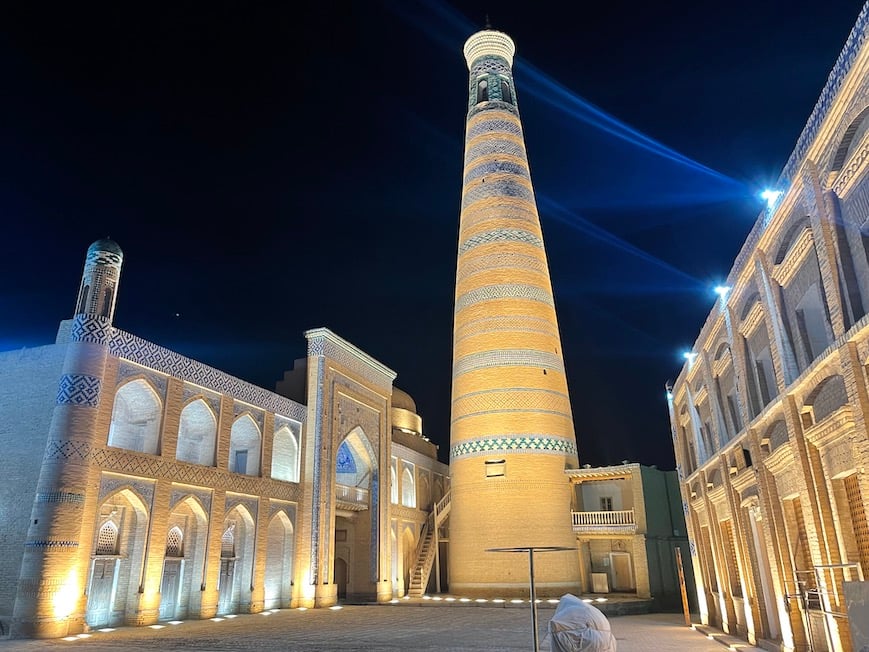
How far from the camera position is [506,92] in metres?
20.6

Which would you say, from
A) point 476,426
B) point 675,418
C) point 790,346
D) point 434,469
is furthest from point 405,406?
point 790,346

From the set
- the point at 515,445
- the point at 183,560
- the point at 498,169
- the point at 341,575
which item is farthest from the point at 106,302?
the point at 498,169

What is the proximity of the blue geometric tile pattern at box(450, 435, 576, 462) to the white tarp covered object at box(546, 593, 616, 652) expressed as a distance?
1222 cm

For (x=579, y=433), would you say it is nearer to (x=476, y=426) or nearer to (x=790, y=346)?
(x=476, y=426)

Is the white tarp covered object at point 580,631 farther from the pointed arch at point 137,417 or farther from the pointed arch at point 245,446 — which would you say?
the pointed arch at point 245,446

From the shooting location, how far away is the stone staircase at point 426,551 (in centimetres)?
1803

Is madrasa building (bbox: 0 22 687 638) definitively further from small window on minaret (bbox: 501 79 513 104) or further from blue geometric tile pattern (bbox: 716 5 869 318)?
blue geometric tile pattern (bbox: 716 5 869 318)

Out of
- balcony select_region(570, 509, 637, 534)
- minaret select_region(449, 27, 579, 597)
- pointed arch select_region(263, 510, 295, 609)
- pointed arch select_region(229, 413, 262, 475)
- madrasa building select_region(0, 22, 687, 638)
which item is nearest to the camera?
madrasa building select_region(0, 22, 687, 638)

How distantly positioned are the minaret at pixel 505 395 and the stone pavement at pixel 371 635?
2.86 m

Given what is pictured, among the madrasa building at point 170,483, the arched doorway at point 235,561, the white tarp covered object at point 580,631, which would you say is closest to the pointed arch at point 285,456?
the madrasa building at point 170,483

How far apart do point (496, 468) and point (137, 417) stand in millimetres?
8413

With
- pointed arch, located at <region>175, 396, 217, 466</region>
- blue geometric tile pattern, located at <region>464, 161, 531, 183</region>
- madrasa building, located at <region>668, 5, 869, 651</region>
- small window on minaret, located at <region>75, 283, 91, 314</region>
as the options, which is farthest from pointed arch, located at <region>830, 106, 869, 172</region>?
blue geometric tile pattern, located at <region>464, 161, 531, 183</region>

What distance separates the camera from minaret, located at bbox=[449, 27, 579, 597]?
1577 cm

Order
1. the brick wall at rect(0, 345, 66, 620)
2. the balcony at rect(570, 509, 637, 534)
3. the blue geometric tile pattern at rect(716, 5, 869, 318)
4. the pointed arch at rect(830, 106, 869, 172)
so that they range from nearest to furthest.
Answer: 1. the blue geometric tile pattern at rect(716, 5, 869, 318)
2. the pointed arch at rect(830, 106, 869, 172)
3. the brick wall at rect(0, 345, 66, 620)
4. the balcony at rect(570, 509, 637, 534)
